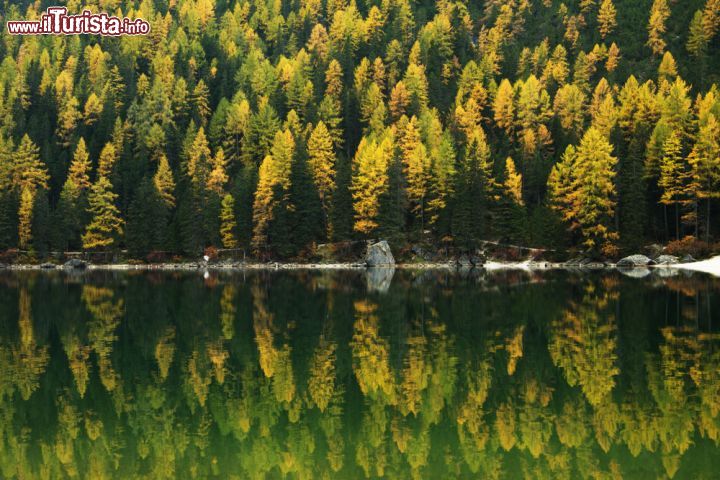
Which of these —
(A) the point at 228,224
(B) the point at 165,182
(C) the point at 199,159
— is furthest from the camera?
(C) the point at 199,159

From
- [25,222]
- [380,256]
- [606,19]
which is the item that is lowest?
[380,256]

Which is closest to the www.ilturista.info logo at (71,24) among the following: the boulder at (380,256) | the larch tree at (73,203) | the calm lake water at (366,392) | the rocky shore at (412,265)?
the larch tree at (73,203)

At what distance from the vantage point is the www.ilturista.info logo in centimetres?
17188

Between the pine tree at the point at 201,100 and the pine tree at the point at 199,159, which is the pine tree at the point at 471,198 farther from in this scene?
the pine tree at the point at 201,100

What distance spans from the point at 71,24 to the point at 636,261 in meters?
150

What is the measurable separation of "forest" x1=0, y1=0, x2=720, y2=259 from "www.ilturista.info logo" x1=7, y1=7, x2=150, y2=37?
379cm

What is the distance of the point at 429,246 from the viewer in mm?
95438

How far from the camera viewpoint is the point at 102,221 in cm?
10838

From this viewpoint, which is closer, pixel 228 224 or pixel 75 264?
pixel 228 224

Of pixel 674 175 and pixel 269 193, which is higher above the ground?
pixel 674 175

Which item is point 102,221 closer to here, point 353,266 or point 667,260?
point 353,266

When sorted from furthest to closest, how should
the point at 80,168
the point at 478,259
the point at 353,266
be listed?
the point at 80,168 < the point at 353,266 < the point at 478,259

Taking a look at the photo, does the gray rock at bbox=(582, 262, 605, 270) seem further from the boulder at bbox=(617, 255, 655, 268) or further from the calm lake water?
the calm lake water

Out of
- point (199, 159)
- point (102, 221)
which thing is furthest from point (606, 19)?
point (102, 221)
